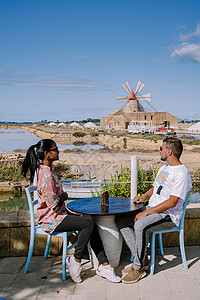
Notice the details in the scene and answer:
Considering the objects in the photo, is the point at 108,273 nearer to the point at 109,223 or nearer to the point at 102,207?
the point at 109,223

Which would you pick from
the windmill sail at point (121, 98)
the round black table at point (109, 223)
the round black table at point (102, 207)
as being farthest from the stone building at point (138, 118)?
the round black table at point (109, 223)

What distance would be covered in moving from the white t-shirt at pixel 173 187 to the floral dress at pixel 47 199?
89cm

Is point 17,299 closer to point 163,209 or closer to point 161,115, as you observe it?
point 163,209

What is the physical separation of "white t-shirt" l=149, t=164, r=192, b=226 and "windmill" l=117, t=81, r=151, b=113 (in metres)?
52.7

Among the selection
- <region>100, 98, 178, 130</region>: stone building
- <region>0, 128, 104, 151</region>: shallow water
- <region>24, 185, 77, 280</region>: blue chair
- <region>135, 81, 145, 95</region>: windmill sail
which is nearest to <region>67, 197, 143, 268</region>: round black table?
<region>24, 185, 77, 280</region>: blue chair

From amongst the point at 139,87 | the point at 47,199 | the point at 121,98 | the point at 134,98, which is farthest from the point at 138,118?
the point at 47,199

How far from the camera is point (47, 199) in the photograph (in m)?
2.54

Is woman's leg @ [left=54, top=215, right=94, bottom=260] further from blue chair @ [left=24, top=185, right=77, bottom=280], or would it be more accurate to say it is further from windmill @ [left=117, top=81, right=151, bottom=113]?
windmill @ [left=117, top=81, right=151, bottom=113]

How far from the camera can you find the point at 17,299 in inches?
90.3

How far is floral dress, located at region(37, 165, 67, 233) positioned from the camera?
99.7 inches

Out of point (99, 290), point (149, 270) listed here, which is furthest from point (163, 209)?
point (99, 290)

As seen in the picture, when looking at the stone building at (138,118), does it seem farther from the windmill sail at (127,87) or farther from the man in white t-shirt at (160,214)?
the man in white t-shirt at (160,214)

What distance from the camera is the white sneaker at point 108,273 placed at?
256 centimetres

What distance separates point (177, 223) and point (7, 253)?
5.81ft
